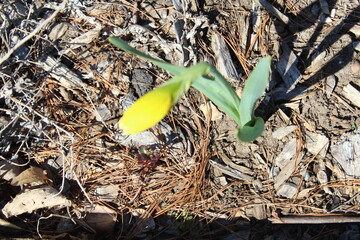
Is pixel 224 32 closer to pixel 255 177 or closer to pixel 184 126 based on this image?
pixel 184 126

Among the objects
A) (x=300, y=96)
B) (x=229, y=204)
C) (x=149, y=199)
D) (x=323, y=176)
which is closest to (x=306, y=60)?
(x=300, y=96)

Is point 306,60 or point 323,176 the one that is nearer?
point 323,176

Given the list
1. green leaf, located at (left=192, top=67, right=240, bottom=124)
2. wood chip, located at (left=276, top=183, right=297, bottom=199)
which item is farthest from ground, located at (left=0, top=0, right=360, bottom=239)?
green leaf, located at (left=192, top=67, right=240, bottom=124)

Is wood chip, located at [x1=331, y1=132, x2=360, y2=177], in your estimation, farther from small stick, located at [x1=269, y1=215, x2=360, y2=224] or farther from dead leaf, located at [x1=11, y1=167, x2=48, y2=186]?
dead leaf, located at [x1=11, y1=167, x2=48, y2=186]

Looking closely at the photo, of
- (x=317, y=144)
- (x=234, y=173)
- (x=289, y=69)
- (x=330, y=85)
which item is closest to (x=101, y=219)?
(x=234, y=173)

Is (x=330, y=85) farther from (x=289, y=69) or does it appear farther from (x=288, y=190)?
(x=288, y=190)

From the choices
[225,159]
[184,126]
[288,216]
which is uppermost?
[184,126]
